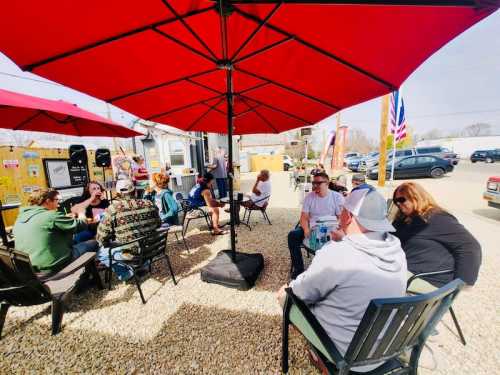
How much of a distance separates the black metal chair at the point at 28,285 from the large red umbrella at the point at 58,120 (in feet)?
5.84

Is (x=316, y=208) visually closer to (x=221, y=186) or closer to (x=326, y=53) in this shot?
(x=326, y=53)

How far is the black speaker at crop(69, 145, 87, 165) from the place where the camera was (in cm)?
517

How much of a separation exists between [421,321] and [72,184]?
33.9ft

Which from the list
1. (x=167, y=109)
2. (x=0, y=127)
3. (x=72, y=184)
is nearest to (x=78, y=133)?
(x=0, y=127)

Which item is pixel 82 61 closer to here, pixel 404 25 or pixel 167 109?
pixel 167 109

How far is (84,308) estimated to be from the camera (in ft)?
7.93

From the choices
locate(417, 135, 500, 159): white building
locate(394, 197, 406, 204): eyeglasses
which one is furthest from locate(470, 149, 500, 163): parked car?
locate(394, 197, 406, 204): eyeglasses

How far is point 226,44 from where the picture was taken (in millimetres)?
1695

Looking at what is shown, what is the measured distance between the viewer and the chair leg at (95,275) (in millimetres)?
2650

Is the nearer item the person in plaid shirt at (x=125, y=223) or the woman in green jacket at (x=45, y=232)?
the woman in green jacket at (x=45, y=232)

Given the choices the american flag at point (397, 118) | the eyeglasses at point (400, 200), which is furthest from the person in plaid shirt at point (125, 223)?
the american flag at point (397, 118)

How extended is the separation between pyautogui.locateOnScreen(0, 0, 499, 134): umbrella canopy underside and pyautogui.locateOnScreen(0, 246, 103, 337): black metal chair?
1.69m

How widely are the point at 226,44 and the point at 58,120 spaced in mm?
3822

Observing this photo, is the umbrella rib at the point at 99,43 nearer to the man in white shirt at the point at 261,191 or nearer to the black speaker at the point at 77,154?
the man in white shirt at the point at 261,191
